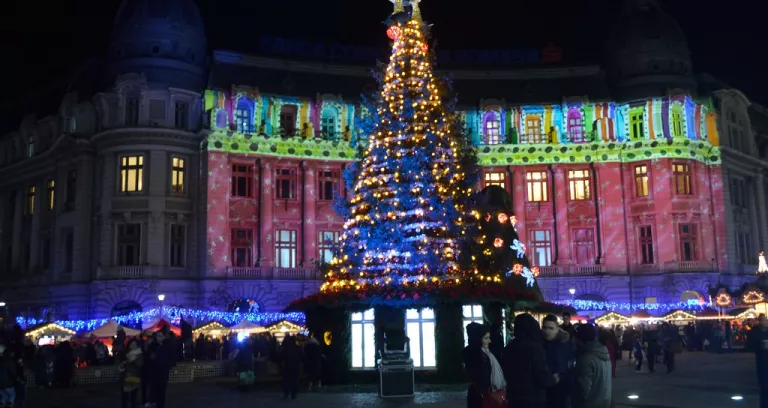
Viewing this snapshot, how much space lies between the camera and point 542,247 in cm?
5912

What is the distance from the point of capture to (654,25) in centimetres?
6178

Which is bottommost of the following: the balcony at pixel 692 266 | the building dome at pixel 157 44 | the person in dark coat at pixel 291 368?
the person in dark coat at pixel 291 368

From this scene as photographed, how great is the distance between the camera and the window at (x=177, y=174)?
52.7m

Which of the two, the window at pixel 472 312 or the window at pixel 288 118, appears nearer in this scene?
the window at pixel 472 312

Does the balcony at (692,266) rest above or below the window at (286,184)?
below

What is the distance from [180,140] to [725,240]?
37916 millimetres

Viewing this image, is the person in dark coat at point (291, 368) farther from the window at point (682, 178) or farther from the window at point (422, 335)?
the window at point (682, 178)

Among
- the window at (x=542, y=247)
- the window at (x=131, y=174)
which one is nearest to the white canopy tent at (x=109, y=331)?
the window at (x=131, y=174)

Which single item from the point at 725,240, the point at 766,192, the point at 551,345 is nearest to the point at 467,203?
the point at 551,345

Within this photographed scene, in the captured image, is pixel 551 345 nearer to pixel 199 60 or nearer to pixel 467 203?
pixel 467 203

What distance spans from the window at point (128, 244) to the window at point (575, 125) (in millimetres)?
30376

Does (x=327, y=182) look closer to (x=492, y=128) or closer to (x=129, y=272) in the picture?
(x=492, y=128)

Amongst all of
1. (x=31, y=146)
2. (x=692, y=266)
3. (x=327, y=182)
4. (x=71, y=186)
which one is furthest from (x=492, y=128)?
(x=31, y=146)

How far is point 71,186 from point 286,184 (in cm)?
1443
